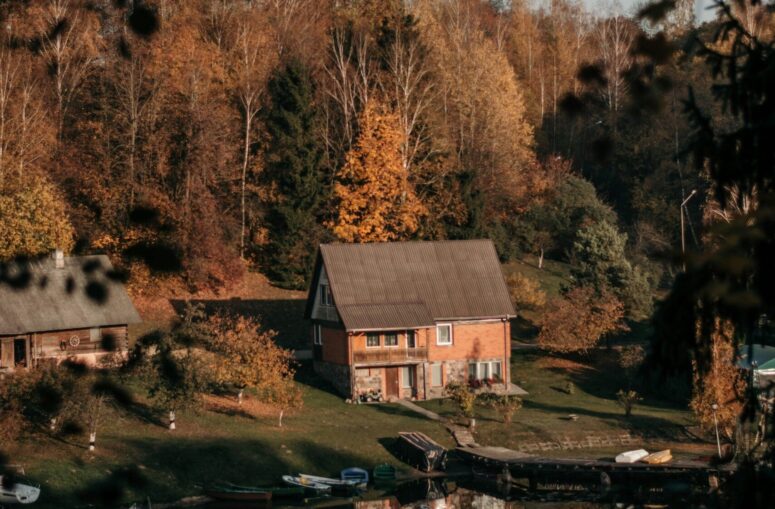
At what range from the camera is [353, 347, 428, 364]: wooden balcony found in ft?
184

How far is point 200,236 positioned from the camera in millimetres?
66750

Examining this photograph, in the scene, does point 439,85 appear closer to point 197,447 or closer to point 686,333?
point 197,447

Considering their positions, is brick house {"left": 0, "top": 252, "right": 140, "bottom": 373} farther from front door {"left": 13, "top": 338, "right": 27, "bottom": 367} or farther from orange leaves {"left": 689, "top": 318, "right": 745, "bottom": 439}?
orange leaves {"left": 689, "top": 318, "right": 745, "bottom": 439}

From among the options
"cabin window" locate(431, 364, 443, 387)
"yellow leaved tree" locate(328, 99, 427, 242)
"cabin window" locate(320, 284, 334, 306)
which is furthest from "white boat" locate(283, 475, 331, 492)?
"yellow leaved tree" locate(328, 99, 427, 242)

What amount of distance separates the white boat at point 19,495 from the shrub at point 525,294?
39.9m

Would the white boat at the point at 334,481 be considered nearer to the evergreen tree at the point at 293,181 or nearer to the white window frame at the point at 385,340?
the white window frame at the point at 385,340

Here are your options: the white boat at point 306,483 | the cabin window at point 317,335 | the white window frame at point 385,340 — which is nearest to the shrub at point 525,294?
the white window frame at point 385,340

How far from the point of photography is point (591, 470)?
45.6 metres

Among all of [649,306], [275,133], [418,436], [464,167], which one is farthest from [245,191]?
[418,436]

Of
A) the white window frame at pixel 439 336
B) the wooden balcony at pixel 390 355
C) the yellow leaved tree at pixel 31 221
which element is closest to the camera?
the yellow leaved tree at pixel 31 221

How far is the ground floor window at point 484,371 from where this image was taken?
58500 millimetres

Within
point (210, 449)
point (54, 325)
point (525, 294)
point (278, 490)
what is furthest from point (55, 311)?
point (525, 294)

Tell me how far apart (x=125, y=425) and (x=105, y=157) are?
21.8 m

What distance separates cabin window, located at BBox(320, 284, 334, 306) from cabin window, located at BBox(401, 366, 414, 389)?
474 centimetres
